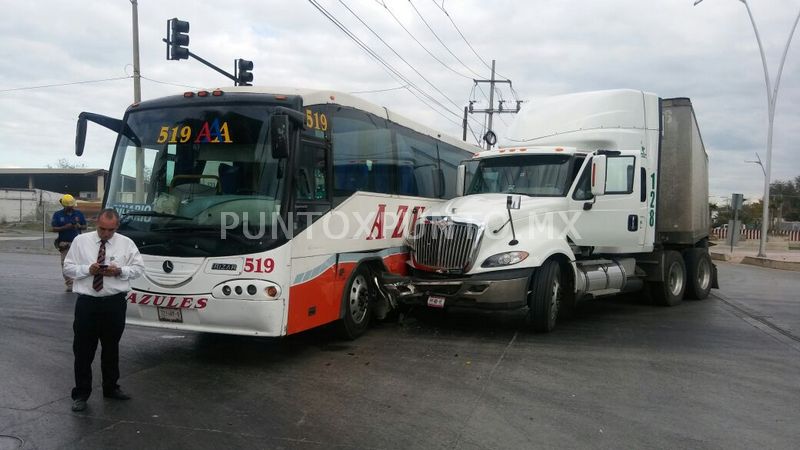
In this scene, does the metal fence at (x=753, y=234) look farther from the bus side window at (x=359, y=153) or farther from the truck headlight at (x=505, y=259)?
the bus side window at (x=359, y=153)

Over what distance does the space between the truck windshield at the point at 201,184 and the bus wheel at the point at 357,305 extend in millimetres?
1810

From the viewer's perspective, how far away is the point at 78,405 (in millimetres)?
5129

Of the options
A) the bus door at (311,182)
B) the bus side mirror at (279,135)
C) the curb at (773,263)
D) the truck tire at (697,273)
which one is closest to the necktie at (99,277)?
the bus side mirror at (279,135)

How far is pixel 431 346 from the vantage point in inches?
312

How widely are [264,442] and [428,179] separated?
21.3ft

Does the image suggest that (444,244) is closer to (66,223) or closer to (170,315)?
(170,315)

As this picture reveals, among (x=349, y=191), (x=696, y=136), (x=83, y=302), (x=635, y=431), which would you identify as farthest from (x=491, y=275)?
(x=696, y=136)

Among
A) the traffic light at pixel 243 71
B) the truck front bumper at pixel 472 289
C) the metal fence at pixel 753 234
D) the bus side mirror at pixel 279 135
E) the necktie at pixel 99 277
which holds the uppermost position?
the traffic light at pixel 243 71

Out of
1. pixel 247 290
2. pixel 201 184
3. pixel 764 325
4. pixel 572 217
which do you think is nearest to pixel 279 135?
pixel 201 184

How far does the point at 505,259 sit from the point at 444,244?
88 centimetres

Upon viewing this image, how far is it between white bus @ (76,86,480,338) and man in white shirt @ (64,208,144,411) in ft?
3.31

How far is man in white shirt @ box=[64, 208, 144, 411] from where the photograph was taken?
5.18m

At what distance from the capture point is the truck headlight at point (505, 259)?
819 centimetres

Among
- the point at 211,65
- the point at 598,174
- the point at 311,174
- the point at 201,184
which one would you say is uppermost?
the point at 211,65
